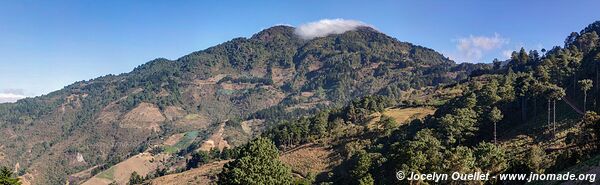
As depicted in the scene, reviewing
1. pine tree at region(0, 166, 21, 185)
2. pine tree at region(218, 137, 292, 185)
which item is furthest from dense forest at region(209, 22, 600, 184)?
pine tree at region(0, 166, 21, 185)

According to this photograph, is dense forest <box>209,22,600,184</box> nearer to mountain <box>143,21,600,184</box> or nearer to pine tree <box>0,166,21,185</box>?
mountain <box>143,21,600,184</box>

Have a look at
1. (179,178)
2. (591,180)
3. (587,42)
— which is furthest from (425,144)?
(587,42)

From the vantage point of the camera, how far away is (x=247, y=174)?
54062mm

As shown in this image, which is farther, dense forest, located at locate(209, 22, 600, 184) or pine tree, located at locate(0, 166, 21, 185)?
pine tree, located at locate(0, 166, 21, 185)

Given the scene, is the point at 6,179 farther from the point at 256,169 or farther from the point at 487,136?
the point at 487,136

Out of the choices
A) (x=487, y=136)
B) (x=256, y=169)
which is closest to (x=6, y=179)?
(x=256, y=169)

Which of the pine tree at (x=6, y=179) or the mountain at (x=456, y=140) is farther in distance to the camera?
the pine tree at (x=6, y=179)

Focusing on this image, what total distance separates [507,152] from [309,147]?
6760cm

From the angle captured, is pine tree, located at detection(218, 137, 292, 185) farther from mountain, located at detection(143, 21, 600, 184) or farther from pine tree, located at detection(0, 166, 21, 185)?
pine tree, located at detection(0, 166, 21, 185)

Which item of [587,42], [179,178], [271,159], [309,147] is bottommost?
[179,178]

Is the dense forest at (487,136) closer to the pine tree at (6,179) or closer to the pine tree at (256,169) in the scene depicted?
the pine tree at (256,169)

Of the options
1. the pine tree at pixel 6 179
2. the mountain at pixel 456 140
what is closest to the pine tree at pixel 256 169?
the mountain at pixel 456 140

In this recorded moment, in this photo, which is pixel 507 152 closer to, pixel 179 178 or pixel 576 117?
pixel 576 117

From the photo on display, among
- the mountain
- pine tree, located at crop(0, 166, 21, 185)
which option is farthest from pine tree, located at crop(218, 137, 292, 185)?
pine tree, located at crop(0, 166, 21, 185)
